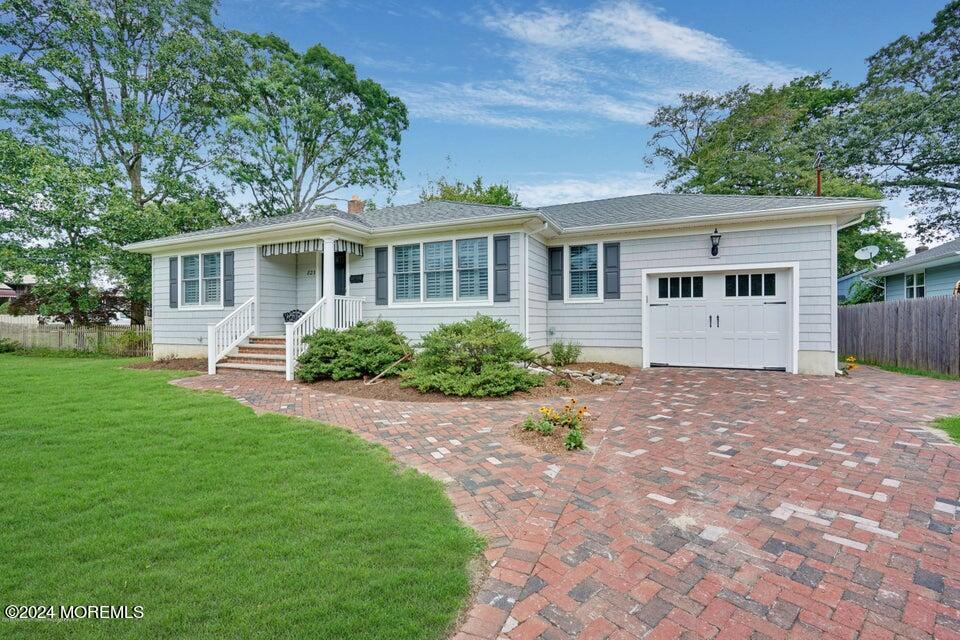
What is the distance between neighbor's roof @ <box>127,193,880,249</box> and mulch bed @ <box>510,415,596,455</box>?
4.83 metres

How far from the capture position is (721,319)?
895cm

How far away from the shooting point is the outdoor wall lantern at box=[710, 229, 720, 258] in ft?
28.7

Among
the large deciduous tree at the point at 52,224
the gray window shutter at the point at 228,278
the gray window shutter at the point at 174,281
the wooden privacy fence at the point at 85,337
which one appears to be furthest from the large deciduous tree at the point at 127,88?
the gray window shutter at the point at 228,278

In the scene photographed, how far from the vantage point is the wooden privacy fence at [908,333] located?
851 cm

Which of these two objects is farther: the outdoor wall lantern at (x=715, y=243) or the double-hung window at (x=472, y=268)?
the double-hung window at (x=472, y=268)

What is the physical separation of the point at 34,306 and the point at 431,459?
19.1m

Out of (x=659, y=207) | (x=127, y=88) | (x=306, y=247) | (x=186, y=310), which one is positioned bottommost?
(x=186, y=310)

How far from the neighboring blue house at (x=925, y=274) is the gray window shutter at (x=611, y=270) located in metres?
10.1

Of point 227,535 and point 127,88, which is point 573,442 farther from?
point 127,88

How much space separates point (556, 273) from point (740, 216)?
382cm

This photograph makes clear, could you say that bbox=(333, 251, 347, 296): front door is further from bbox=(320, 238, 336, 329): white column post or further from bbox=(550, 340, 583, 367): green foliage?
Answer: bbox=(550, 340, 583, 367): green foliage

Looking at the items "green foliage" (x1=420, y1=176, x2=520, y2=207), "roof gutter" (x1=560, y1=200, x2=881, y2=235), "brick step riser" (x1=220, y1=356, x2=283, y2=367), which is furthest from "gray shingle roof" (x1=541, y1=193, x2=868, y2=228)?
"green foliage" (x1=420, y1=176, x2=520, y2=207)

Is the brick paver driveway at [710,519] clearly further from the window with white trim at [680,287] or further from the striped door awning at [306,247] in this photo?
the striped door awning at [306,247]

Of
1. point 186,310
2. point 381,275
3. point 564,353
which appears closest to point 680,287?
point 564,353
